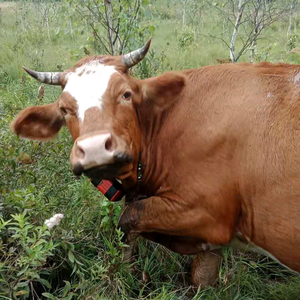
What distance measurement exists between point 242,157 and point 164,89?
0.88 metres

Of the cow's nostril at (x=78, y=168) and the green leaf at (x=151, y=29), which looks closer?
the cow's nostril at (x=78, y=168)

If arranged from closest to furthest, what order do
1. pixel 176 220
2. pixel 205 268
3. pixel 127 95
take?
pixel 127 95, pixel 176 220, pixel 205 268

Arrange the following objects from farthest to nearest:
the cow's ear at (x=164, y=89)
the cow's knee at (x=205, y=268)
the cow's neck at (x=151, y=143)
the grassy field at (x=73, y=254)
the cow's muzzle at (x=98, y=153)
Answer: the cow's knee at (x=205, y=268), the cow's neck at (x=151, y=143), the cow's ear at (x=164, y=89), the grassy field at (x=73, y=254), the cow's muzzle at (x=98, y=153)

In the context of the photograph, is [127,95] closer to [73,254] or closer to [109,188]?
[109,188]

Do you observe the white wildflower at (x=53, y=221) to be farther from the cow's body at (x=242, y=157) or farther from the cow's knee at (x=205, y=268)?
the cow's knee at (x=205, y=268)

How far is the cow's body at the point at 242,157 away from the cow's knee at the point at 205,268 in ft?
2.18

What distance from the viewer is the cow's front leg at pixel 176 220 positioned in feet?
9.46

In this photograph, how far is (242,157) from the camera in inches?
110

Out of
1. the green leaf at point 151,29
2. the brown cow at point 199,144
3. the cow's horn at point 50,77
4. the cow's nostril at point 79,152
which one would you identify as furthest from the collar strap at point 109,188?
the green leaf at point 151,29

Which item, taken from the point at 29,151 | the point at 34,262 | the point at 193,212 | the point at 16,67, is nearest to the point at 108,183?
the point at 193,212

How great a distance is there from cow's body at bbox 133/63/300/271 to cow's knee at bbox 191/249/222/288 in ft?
2.18

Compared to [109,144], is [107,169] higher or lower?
lower

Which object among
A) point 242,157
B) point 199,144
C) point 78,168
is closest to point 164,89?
point 199,144

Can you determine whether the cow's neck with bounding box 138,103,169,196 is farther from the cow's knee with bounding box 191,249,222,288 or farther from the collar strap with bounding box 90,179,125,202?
the cow's knee with bounding box 191,249,222,288
